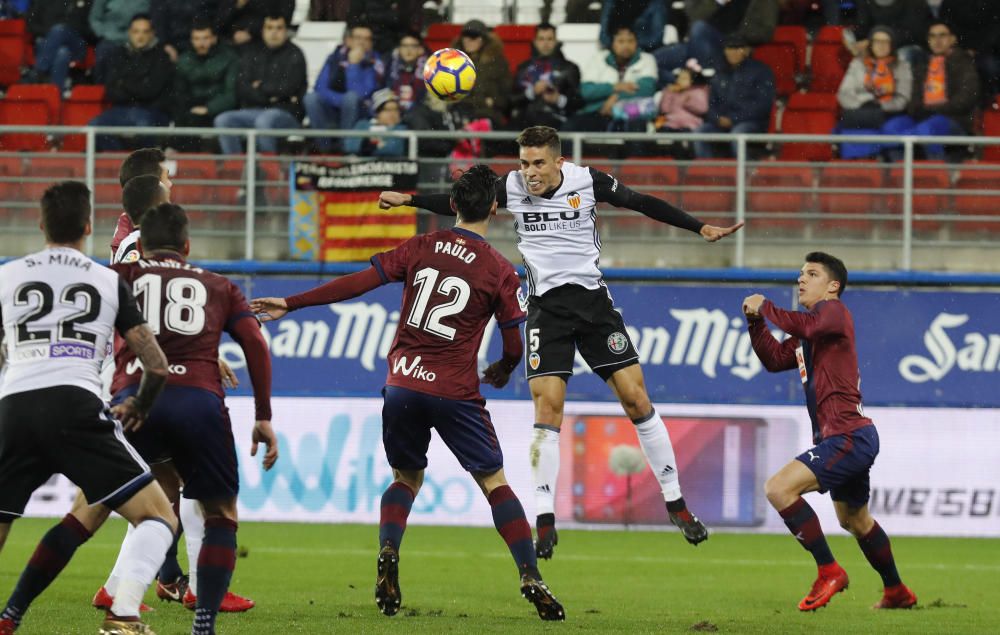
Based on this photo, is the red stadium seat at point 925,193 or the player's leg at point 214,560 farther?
the red stadium seat at point 925,193

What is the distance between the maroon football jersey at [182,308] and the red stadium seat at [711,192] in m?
9.12

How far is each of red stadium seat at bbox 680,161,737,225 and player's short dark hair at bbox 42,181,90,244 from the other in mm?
9476

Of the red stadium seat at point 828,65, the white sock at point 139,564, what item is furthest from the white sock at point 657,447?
the red stadium seat at point 828,65

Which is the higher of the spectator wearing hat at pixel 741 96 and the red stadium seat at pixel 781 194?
the spectator wearing hat at pixel 741 96

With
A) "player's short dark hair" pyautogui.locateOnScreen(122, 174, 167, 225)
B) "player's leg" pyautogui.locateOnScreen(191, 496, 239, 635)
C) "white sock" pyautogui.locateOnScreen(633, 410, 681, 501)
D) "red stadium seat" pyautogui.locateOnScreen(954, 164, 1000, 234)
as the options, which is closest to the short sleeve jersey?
"player's leg" pyautogui.locateOnScreen(191, 496, 239, 635)

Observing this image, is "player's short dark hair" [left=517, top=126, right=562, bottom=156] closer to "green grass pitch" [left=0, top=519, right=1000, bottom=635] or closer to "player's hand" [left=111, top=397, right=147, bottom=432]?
"green grass pitch" [left=0, top=519, right=1000, bottom=635]

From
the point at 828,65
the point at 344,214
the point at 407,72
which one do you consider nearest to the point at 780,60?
the point at 828,65

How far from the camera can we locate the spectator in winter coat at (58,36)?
17.4 meters

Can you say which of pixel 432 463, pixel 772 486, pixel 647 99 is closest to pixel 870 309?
pixel 647 99

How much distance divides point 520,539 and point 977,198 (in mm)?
8877

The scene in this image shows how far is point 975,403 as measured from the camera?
47.5 feet

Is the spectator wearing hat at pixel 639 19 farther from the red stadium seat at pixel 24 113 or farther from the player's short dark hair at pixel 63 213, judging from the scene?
the player's short dark hair at pixel 63 213

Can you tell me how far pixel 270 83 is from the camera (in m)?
16.1

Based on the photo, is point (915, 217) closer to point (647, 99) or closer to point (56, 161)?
point (647, 99)
